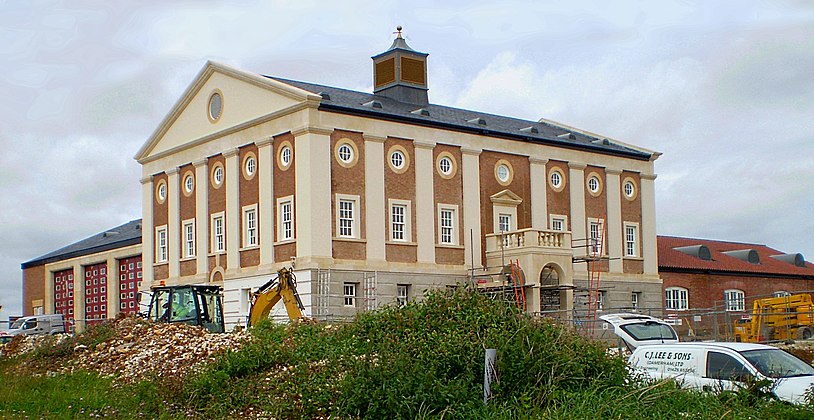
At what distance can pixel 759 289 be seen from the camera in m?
65.8

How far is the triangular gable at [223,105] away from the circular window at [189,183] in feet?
5.07

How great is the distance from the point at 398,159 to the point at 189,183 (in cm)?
1144

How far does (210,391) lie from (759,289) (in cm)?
5222

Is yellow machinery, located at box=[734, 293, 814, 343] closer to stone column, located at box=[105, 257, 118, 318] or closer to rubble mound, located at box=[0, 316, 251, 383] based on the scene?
rubble mound, located at box=[0, 316, 251, 383]

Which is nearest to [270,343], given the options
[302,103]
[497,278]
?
[302,103]

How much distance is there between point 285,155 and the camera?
4675 centimetres

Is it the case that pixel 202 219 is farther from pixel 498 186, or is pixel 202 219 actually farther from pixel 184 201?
pixel 498 186

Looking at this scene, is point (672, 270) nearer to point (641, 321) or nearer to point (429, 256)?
point (429, 256)

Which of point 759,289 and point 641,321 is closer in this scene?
point 641,321

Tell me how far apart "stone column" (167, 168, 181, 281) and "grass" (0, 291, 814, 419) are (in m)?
33.0

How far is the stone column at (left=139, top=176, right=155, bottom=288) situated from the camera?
55.8 meters

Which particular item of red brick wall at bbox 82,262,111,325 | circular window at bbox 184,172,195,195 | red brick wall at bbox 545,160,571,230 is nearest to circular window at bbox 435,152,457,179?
red brick wall at bbox 545,160,571,230

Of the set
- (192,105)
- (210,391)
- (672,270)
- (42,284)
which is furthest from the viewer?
(42,284)

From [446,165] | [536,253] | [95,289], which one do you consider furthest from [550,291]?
[95,289]
